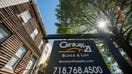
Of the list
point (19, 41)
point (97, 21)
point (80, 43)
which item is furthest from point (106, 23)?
point (80, 43)

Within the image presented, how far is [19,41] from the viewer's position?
33.1 feet

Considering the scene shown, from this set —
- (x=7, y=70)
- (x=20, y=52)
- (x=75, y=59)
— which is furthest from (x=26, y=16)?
(x=75, y=59)

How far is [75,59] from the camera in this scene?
282 cm

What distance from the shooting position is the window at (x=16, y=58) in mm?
9098

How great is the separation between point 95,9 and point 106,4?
4.18 feet

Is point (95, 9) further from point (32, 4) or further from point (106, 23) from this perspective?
point (32, 4)

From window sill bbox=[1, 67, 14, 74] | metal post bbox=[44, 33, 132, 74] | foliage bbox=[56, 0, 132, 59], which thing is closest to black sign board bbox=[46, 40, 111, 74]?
metal post bbox=[44, 33, 132, 74]

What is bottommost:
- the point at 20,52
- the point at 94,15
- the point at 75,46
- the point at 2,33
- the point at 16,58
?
the point at 75,46

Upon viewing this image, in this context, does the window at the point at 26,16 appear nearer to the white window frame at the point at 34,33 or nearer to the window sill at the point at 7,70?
the white window frame at the point at 34,33

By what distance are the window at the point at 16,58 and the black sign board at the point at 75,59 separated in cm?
703

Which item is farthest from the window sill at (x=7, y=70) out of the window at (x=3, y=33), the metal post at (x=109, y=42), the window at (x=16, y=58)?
the metal post at (x=109, y=42)

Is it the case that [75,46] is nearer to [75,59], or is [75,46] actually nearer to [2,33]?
[75,59]

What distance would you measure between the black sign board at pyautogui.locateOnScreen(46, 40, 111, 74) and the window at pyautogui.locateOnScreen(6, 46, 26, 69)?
23.1 feet

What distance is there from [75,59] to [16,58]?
8.12 metres
